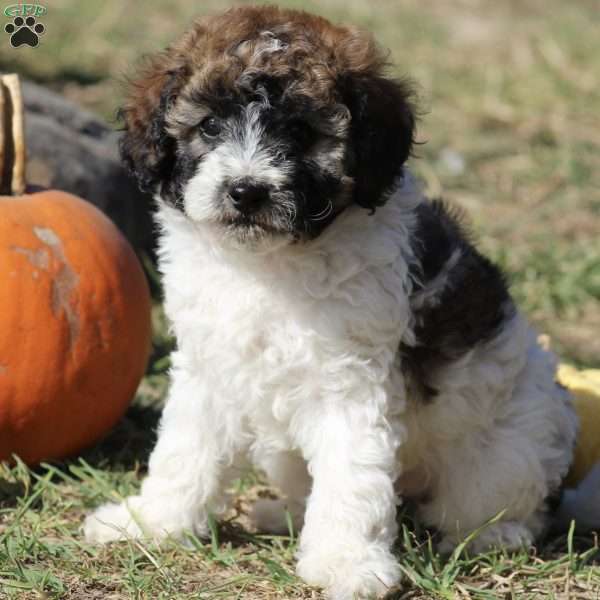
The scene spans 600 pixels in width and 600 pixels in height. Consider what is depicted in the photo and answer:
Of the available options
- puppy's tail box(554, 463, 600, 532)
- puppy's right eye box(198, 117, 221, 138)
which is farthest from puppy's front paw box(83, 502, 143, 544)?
puppy's tail box(554, 463, 600, 532)

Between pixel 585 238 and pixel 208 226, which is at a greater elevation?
pixel 208 226

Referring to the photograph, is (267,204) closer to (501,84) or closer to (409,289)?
(409,289)

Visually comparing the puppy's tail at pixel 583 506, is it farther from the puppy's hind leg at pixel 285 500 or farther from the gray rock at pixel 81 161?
the gray rock at pixel 81 161

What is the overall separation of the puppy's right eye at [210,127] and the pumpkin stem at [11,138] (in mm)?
1635

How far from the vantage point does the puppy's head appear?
420 cm

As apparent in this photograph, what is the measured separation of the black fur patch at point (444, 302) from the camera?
15.4 feet

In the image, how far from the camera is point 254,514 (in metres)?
5.38

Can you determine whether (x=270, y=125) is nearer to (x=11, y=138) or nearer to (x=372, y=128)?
(x=372, y=128)

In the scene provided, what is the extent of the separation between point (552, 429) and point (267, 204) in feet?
6.32

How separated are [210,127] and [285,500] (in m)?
2.00

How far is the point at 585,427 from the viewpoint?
20.0 feet

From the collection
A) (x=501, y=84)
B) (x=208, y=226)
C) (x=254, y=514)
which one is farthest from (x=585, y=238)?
(x=208, y=226)

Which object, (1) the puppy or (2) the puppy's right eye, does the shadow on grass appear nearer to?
(1) the puppy

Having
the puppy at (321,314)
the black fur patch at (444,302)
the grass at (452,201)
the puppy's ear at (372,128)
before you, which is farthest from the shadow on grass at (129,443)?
the puppy's ear at (372,128)
